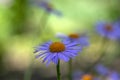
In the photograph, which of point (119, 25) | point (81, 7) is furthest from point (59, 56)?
point (81, 7)

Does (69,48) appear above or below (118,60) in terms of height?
below

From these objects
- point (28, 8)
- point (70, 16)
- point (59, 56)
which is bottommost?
point (59, 56)

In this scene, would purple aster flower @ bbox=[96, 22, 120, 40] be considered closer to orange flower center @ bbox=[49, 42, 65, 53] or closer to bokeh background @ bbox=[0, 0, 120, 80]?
bokeh background @ bbox=[0, 0, 120, 80]

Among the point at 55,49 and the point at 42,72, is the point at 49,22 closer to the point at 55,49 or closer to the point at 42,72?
the point at 42,72

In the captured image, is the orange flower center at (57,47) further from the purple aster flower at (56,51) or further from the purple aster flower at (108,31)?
the purple aster flower at (108,31)

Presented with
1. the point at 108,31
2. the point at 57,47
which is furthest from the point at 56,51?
the point at 108,31

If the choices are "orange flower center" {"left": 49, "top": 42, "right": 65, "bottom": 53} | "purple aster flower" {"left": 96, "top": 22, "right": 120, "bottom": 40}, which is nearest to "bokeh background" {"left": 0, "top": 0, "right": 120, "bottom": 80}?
"purple aster flower" {"left": 96, "top": 22, "right": 120, "bottom": 40}
